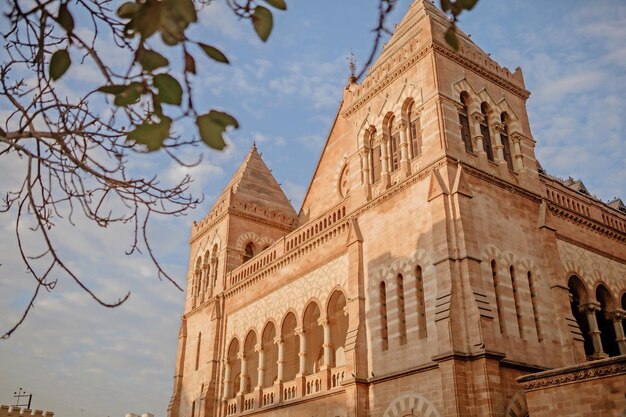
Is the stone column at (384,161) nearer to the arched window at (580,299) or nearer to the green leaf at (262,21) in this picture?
the arched window at (580,299)

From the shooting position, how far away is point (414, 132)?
1745 cm

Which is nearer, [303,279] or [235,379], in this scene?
[303,279]

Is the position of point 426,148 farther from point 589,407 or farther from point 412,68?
point 589,407

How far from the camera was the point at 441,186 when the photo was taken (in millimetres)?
15094

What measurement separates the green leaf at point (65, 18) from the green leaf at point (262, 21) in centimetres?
103

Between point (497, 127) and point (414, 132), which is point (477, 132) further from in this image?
point (414, 132)

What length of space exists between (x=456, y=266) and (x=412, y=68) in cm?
681

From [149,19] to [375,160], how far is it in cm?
1638

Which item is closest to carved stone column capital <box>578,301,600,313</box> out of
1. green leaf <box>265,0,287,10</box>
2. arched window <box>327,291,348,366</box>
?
arched window <box>327,291,348,366</box>

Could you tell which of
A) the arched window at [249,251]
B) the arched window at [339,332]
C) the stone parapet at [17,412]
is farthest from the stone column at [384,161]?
the stone parapet at [17,412]

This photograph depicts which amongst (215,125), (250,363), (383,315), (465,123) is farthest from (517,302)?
(215,125)

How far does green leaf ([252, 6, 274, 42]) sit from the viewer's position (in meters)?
2.94

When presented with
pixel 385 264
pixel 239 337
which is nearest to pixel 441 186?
pixel 385 264

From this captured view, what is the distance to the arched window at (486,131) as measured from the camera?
17.2 m
